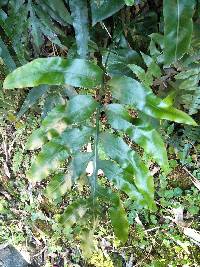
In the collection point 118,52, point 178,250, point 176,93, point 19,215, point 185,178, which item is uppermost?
point 118,52

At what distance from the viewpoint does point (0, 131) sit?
2.56m

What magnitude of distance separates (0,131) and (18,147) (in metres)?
0.16

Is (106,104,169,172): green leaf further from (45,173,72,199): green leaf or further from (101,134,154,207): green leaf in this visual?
(45,173,72,199): green leaf

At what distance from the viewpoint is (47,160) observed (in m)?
1.25

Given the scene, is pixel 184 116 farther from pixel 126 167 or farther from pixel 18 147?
pixel 18 147

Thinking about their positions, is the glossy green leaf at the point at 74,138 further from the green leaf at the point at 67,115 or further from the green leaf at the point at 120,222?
the green leaf at the point at 120,222

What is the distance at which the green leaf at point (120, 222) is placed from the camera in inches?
51.0

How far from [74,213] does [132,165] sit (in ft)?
0.86

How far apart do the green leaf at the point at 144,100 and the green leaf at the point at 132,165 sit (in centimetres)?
15

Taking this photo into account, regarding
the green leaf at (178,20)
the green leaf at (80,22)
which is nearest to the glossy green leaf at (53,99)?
the green leaf at (80,22)

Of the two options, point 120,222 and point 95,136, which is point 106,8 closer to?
point 95,136

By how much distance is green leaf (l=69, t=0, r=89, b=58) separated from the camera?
4.96 ft

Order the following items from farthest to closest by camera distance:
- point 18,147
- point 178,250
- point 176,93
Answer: point 18,147 → point 178,250 → point 176,93

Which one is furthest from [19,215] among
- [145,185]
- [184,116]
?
[184,116]
